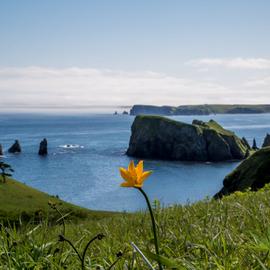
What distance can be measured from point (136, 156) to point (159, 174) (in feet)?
133

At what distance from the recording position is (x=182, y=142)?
169m

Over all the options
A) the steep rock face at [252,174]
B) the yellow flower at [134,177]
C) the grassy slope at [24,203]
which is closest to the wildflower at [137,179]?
the yellow flower at [134,177]

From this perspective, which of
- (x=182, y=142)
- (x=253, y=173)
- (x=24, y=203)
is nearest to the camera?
(x=253, y=173)

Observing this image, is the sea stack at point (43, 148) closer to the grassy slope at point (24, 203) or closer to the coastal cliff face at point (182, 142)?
the coastal cliff face at point (182, 142)

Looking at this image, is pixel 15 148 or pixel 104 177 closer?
pixel 104 177

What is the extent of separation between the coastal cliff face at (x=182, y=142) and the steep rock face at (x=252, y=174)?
104 meters

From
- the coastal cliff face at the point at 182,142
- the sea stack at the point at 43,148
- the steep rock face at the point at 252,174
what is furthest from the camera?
the sea stack at the point at 43,148

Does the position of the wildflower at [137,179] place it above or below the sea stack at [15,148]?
above

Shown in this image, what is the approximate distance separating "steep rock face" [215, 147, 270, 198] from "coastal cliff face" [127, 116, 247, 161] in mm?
104437

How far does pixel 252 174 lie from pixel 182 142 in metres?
113

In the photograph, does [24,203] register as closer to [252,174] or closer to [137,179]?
[252,174]

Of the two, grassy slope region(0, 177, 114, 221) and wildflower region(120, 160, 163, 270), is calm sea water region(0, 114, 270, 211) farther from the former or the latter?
wildflower region(120, 160, 163, 270)

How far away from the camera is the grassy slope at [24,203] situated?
6334 cm

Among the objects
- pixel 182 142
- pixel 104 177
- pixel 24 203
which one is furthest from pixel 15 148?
pixel 24 203
